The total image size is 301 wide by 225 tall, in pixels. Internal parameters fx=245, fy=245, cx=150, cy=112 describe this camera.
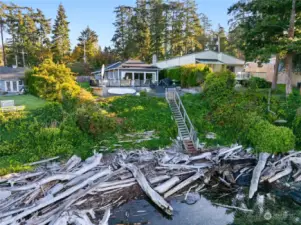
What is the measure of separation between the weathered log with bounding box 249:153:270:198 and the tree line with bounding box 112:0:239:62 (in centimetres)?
3927

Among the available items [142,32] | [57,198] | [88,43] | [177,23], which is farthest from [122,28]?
[57,198]

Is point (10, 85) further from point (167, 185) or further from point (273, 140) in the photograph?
point (273, 140)

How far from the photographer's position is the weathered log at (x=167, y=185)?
39.1ft

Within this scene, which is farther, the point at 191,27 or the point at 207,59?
the point at 191,27

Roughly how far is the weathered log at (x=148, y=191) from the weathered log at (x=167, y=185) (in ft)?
1.64

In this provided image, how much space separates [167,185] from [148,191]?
1167 mm

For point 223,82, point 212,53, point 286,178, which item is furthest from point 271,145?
point 212,53

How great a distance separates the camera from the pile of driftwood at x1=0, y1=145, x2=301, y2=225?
9.84m

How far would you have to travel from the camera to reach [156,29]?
51.4 meters

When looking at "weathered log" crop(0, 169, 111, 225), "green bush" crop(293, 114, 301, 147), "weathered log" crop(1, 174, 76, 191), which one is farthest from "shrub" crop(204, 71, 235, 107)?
"weathered log" crop(1, 174, 76, 191)

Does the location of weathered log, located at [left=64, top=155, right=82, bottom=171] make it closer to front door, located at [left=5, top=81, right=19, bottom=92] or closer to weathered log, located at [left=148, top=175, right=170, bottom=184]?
weathered log, located at [left=148, top=175, right=170, bottom=184]

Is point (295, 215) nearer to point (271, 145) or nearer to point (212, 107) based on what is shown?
point (271, 145)

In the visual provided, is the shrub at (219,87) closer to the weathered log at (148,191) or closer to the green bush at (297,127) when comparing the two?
the green bush at (297,127)

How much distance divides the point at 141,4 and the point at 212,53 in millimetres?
26637
